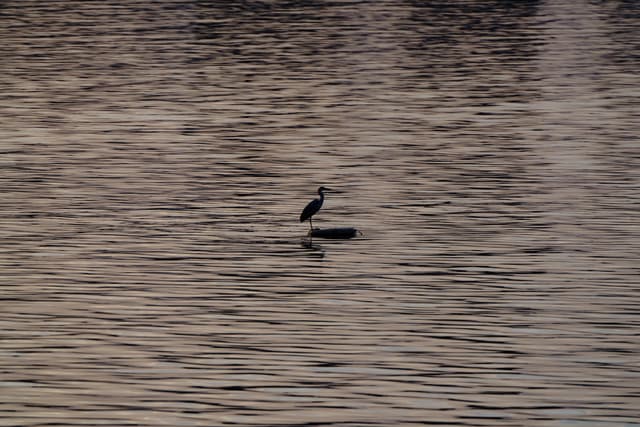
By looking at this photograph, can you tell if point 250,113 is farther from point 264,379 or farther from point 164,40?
point 264,379

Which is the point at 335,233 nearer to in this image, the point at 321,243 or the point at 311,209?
the point at 321,243

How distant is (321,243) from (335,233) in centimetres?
36

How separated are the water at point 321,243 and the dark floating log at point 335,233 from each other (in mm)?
179

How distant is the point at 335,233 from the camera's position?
33438 mm

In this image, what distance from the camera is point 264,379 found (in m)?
22.8

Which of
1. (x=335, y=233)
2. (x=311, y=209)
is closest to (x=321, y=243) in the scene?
(x=335, y=233)

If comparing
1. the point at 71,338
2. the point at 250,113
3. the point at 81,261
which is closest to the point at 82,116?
the point at 250,113

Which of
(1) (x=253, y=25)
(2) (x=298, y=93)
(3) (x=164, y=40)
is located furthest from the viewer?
(1) (x=253, y=25)

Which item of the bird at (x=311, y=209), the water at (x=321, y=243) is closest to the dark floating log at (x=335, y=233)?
the water at (x=321, y=243)

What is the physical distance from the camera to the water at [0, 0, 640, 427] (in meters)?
22.3

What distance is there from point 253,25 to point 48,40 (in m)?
12.2

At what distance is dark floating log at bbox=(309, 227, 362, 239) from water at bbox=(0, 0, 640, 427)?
7.1 inches

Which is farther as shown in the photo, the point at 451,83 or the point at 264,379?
the point at 451,83

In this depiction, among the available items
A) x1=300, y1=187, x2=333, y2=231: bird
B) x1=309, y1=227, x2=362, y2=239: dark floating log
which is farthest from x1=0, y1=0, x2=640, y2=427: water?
x1=300, y1=187, x2=333, y2=231: bird
